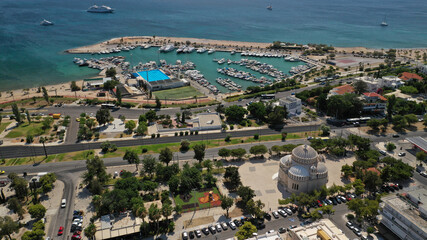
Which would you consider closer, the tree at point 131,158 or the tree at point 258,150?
the tree at point 131,158

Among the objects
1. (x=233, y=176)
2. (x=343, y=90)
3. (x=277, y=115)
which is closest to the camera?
(x=233, y=176)

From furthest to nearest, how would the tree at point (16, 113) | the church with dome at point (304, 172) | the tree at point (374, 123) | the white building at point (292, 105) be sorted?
the white building at point (292, 105)
the tree at point (16, 113)
the tree at point (374, 123)
the church with dome at point (304, 172)

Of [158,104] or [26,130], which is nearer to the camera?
[26,130]

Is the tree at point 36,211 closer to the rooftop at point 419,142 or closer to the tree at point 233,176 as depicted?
the tree at point 233,176

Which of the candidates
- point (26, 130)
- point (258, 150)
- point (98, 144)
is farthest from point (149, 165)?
point (26, 130)

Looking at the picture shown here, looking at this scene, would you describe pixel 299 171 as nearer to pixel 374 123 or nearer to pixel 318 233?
pixel 318 233

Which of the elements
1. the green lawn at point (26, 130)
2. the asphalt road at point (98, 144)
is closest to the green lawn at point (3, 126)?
the green lawn at point (26, 130)

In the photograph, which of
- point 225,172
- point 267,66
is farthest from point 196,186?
point 267,66

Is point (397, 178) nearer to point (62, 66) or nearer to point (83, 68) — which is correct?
point (83, 68)
